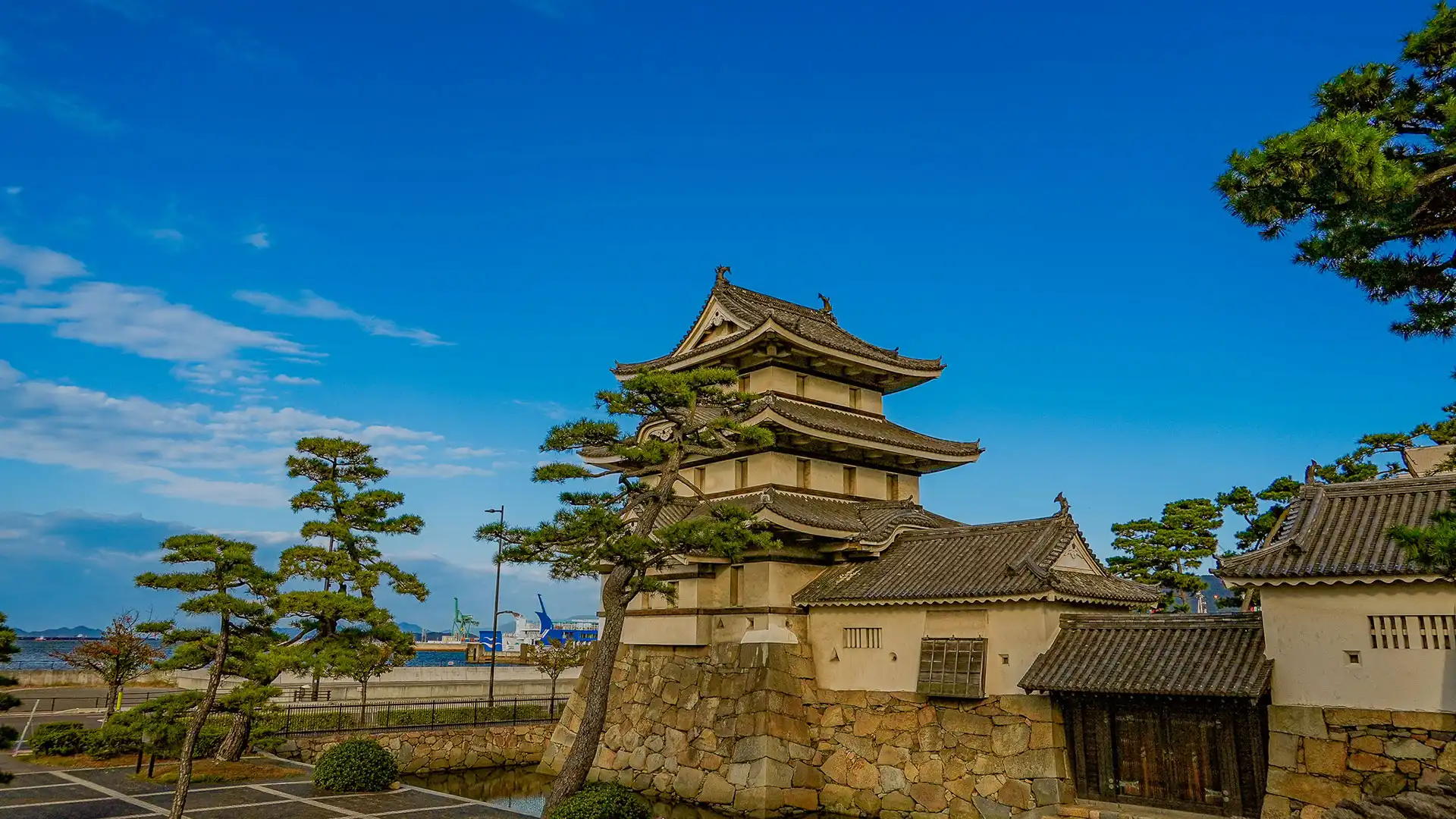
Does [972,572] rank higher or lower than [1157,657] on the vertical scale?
higher

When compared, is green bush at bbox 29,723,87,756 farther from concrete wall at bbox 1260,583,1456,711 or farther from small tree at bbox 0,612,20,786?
concrete wall at bbox 1260,583,1456,711

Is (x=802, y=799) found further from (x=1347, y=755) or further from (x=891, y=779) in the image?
(x=1347, y=755)

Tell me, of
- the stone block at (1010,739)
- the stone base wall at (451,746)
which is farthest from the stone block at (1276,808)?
the stone base wall at (451,746)

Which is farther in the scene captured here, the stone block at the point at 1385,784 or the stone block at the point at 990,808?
the stone block at the point at 990,808

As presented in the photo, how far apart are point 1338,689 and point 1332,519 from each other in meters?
3.21

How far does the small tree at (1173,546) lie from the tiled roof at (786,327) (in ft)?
38.4

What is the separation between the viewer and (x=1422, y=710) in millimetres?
15031

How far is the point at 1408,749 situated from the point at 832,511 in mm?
14758

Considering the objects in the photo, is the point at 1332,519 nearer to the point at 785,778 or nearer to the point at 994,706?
the point at 994,706

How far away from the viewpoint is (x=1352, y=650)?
15742 mm

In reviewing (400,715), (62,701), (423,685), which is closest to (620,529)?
(400,715)

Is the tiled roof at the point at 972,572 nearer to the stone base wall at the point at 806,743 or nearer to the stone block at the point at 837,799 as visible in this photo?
the stone base wall at the point at 806,743

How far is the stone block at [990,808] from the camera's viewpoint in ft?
63.4

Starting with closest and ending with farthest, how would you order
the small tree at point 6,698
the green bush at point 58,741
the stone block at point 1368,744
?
the small tree at point 6,698 → the stone block at point 1368,744 → the green bush at point 58,741
